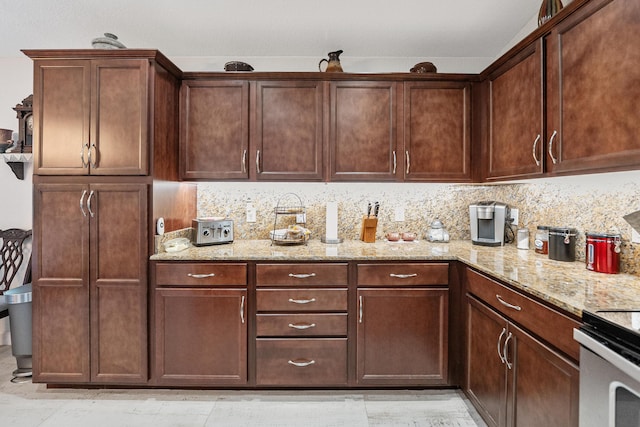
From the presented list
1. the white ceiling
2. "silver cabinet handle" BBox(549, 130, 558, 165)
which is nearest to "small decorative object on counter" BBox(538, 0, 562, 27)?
the white ceiling

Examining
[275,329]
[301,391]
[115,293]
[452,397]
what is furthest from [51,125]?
[452,397]

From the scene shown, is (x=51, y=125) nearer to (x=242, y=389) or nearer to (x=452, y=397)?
(x=242, y=389)

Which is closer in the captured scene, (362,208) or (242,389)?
(242,389)

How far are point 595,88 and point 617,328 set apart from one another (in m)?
1.11

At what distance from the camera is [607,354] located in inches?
39.8

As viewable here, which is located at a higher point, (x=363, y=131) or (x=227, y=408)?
(x=363, y=131)

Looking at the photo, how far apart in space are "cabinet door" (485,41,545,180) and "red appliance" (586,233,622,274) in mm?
449

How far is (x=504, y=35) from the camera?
8.73 feet

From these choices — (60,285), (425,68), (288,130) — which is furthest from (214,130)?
(425,68)

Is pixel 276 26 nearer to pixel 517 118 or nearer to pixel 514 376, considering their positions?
pixel 517 118

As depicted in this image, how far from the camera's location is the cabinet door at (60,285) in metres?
2.23

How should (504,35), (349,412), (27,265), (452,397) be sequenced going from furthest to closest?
1. (27,265)
2. (504,35)
3. (452,397)
4. (349,412)

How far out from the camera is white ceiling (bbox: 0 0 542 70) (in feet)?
7.44

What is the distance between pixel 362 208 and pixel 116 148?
1.90 meters
